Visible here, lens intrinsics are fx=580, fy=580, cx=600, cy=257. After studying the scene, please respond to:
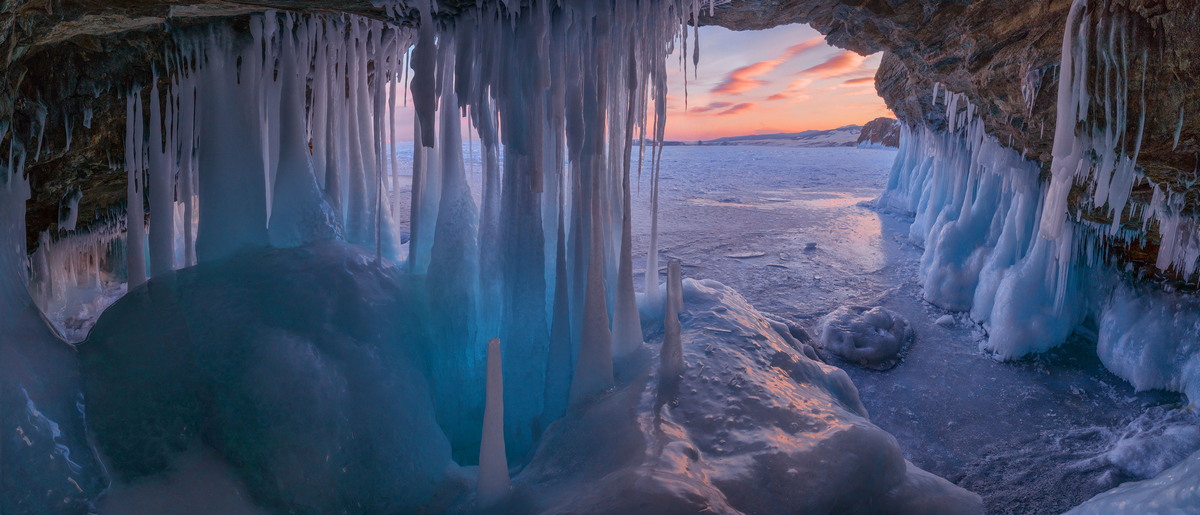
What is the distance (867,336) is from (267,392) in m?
6.10

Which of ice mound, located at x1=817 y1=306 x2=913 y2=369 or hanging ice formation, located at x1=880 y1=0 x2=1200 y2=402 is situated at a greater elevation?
hanging ice formation, located at x1=880 y1=0 x2=1200 y2=402

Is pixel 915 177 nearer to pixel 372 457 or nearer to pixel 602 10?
pixel 602 10

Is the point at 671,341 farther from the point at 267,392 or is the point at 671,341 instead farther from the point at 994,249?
the point at 994,249

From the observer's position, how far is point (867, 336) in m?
6.73

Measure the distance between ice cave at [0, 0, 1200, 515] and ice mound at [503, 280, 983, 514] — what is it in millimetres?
20

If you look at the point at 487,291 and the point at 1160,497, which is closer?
the point at 1160,497

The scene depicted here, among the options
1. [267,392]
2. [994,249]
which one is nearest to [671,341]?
[267,392]

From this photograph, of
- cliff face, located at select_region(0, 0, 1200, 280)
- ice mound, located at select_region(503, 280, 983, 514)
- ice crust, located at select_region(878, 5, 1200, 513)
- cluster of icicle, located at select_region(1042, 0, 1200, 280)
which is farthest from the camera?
ice crust, located at select_region(878, 5, 1200, 513)

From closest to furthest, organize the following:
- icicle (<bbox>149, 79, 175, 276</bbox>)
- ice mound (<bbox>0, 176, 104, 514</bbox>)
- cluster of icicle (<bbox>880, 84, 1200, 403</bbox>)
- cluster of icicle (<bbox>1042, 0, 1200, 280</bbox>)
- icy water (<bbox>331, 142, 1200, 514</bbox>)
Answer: ice mound (<bbox>0, 176, 104, 514</bbox>)
icicle (<bbox>149, 79, 175, 276</bbox>)
cluster of icicle (<bbox>1042, 0, 1200, 280</bbox>)
icy water (<bbox>331, 142, 1200, 514</bbox>)
cluster of icicle (<bbox>880, 84, 1200, 403</bbox>)

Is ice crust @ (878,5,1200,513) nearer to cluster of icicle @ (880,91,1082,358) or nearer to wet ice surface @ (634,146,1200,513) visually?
cluster of icicle @ (880,91,1082,358)

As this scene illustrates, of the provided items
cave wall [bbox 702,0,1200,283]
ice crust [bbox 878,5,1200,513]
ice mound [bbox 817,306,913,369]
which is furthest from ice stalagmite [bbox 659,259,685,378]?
ice mound [bbox 817,306,913,369]

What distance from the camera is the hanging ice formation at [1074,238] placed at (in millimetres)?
4152

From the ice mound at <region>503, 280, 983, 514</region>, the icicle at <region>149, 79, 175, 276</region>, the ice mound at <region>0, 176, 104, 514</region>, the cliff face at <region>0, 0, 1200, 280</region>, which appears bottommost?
the ice mound at <region>503, 280, 983, 514</region>

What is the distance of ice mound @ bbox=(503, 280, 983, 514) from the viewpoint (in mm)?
2764
